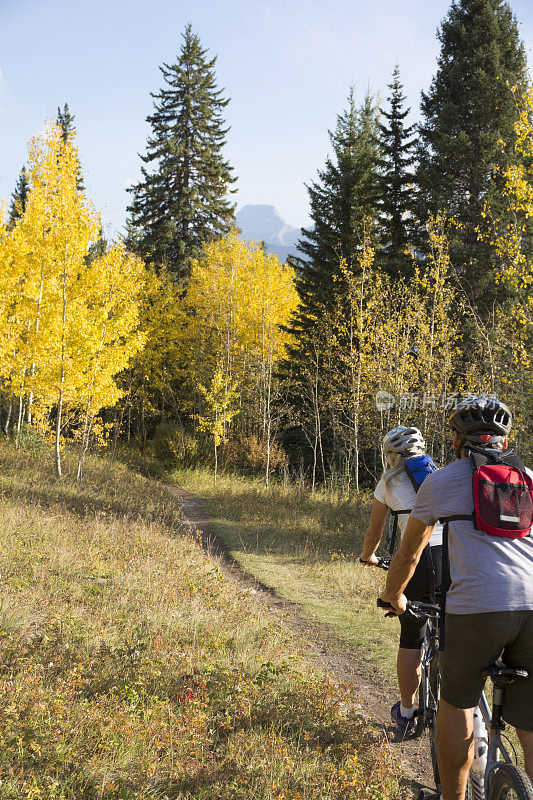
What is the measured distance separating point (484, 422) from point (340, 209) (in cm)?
1884

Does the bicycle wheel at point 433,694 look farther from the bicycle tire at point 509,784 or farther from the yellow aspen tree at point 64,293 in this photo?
the yellow aspen tree at point 64,293

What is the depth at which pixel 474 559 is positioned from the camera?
2.15 m

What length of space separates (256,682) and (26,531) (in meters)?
4.79

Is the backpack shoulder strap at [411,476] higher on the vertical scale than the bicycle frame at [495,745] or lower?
higher

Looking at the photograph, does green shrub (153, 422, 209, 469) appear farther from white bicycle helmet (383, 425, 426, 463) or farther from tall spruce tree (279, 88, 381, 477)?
white bicycle helmet (383, 425, 426, 463)

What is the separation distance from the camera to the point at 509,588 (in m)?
2.08

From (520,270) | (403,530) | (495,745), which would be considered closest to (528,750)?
(495,745)

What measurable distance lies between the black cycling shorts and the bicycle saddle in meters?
1.07

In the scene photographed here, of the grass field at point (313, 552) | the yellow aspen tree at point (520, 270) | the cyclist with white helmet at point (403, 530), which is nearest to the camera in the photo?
the cyclist with white helmet at point (403, 530)

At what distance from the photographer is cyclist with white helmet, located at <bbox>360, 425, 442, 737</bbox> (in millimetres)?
3500

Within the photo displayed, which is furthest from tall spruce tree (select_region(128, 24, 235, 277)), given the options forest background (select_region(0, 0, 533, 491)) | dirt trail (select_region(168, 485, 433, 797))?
dirt trail (select_region(168, 485, 433, 797))

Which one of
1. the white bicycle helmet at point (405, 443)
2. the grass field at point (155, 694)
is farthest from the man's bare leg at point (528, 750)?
the white bicycle helmet at point (405, 443)

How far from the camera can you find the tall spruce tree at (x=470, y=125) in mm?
18156

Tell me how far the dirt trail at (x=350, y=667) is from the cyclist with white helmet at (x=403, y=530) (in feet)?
0.98
